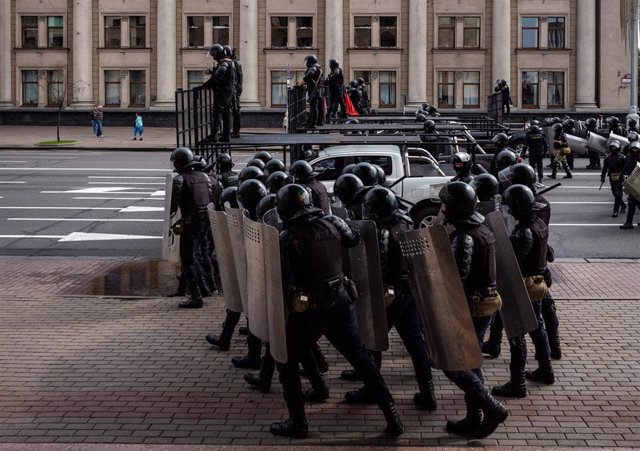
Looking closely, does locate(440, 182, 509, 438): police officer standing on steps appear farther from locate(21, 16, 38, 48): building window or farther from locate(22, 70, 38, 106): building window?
locate(22, 70, 38, 106): building window

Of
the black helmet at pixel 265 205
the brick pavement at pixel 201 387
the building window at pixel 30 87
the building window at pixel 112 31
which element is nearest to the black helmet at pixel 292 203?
the black helmet at pixel 265 205

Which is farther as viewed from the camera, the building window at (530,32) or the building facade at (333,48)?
the building window at (530,32)

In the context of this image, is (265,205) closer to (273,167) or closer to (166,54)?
(273,167)

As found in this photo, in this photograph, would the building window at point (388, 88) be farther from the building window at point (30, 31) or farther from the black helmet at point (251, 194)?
the black helmet at point (251, 194)

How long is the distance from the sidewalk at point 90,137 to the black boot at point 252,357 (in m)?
34.5

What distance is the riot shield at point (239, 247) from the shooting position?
9469 mm

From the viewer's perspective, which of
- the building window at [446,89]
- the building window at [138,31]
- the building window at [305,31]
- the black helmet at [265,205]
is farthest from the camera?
the building window at [138,31]

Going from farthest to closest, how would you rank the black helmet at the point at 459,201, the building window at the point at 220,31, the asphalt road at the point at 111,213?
the building window at the point at 220,31
the asphalt road at the point at 111,213
the black helmet at the point at 459,201

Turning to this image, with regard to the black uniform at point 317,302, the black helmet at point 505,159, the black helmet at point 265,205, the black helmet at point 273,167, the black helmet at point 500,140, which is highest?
the black helmet at point 500,140

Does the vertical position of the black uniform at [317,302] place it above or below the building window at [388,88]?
below

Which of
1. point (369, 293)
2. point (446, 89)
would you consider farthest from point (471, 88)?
point (369, 293)

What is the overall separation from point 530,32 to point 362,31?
30.5 feet

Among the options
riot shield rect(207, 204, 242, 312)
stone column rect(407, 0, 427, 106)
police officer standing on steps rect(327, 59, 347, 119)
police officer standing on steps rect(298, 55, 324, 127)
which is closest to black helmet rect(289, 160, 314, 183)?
riot shield rect(207, 204, 242, 312)

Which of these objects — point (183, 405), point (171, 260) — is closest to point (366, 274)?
point (183, 405)
